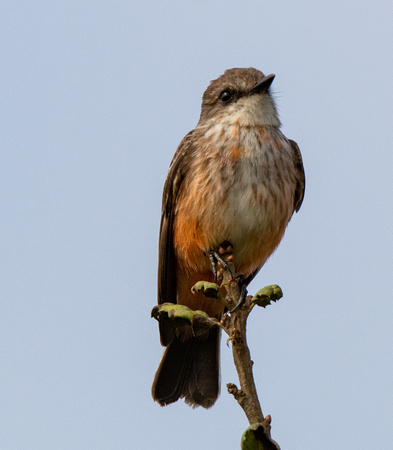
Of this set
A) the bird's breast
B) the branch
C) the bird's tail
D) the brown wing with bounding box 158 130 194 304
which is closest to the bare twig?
the branch

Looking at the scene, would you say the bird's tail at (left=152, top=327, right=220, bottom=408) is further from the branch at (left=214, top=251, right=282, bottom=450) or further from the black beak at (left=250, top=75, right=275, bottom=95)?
the branch at (left=214, top=251, right=282, bottom=450)

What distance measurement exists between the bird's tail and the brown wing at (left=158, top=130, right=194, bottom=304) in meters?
0.57

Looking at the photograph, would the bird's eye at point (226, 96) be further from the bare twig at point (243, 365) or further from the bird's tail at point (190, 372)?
the bare twig at point (243, 365)

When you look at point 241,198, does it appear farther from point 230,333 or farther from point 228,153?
point 230,333

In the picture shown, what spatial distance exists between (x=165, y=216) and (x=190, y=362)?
4.86ft

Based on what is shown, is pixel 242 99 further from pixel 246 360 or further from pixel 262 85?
pixel 246 360

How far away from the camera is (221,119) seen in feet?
24.2

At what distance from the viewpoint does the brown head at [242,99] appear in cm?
721

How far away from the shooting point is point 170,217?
7.54m

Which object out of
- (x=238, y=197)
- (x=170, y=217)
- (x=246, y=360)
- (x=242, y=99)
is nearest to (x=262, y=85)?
(x=242, y=99)

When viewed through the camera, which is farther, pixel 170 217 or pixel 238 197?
pixel 170 217

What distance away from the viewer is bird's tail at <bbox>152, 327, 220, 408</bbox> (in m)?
7.08

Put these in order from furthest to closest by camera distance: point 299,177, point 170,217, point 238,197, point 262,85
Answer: point 299,177, point 170,217, point 262,85, point 238,197

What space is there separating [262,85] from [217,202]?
1.31 metres
